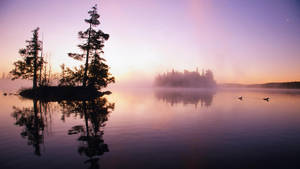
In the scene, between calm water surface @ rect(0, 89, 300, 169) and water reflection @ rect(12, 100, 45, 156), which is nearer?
calm water surface @ rect(0, 89, 300, 169)

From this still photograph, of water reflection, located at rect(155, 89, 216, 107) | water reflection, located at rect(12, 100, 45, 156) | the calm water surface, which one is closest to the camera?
the calm water surface

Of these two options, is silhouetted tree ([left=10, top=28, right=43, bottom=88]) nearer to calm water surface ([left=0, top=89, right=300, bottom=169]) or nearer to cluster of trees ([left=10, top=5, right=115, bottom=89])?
cluster of trees ([left=10, top=5, right=115, bottom=89])

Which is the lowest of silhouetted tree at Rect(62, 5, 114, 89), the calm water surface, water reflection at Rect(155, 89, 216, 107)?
water reflection at Rect(155, 89, 216, 107)

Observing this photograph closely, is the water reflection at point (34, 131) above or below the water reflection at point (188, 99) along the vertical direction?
above

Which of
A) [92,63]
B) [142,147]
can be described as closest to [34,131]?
[142,147]

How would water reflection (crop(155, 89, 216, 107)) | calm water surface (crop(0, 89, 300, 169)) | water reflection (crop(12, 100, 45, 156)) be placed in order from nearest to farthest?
calm water surface (crop(0, 89, 300, 169)) → water reflection (crop(12, 100, 45, 156)) → water reflection (crop(155, 89, 216, 107))

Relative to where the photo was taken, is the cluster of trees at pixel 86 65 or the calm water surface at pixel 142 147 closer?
the calm water surface at pixel 142 147

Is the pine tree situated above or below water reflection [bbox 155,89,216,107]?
above

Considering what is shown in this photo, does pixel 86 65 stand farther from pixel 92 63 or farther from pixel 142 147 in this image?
pixel 142 147

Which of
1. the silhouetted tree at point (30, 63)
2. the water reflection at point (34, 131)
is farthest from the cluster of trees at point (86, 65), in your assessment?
the water reflection at point (34, 131)

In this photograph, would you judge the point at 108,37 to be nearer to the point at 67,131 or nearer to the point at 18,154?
the point at 67,131

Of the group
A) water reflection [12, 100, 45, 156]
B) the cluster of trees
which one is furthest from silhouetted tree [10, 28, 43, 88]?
water reflection [12, 100, 45, 156]

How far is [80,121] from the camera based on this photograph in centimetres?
1391

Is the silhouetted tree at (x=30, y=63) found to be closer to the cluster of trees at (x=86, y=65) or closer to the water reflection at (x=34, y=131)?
the cluster of trees at (x=86, y=65)
